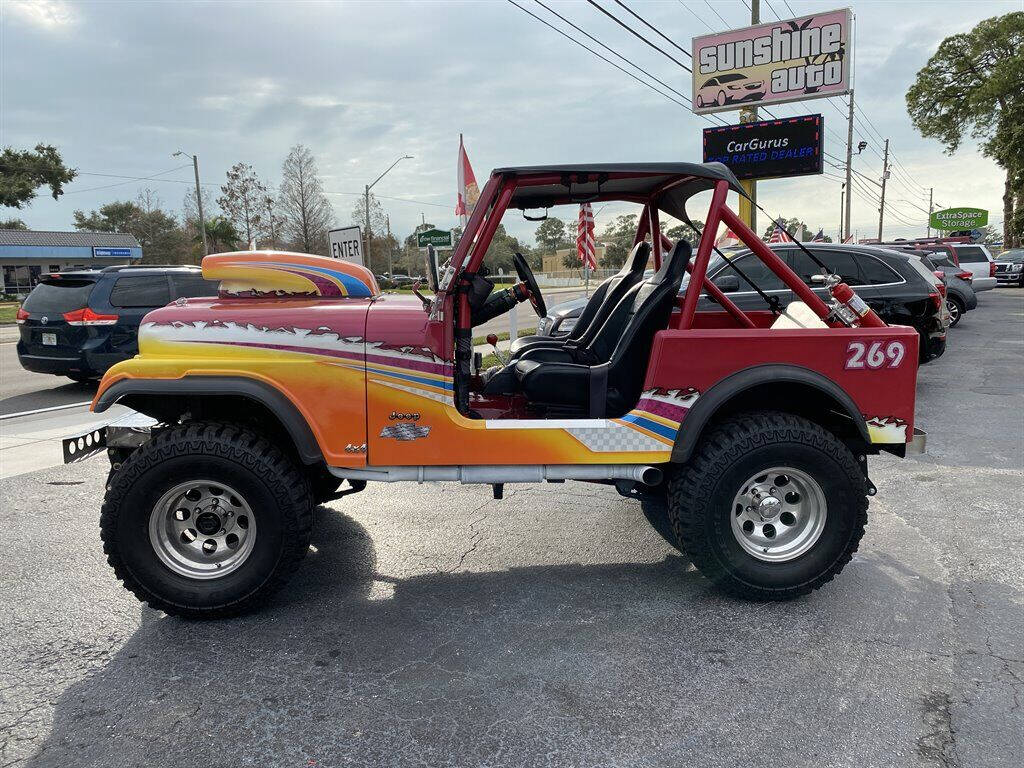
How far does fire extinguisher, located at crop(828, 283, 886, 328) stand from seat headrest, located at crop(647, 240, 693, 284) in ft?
2.42

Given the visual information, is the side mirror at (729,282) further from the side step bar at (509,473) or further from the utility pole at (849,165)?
the utility pole at (849,165)

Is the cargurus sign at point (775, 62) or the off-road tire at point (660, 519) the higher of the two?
the cargurus sign at point (775, 62)

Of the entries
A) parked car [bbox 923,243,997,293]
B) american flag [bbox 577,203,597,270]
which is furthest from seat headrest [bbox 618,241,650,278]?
parked car [bbox 923,243,997,293]

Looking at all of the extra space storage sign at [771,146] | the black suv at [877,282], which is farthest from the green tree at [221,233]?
the black suv at [877,282]

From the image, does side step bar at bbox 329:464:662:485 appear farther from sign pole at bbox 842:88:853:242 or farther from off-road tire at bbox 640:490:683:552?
sign pole at bbox 842:88:853:242

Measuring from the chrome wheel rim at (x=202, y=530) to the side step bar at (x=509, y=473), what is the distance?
50 cm

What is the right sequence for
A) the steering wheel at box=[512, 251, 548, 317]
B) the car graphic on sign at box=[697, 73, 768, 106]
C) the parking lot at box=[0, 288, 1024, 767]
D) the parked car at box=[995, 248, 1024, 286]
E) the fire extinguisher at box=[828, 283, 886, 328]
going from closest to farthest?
the parking lot at box=[0, 288, 1024, 767] < the fire extinguisher at box=[828, 283, 886, 328] < the steering wheel at box=[512, 251, 548, 317] < the car graphic on sign at box=[697, 73, 768, 106] < the parked car at box=[995, 248, 1024, 286]

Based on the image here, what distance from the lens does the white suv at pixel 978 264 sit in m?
21.8

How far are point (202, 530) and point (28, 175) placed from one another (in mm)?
41053

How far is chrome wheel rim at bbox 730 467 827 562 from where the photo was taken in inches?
135

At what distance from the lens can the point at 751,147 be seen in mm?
18297

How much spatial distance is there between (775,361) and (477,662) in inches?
76.0

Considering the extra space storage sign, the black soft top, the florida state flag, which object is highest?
the extra space storage sign

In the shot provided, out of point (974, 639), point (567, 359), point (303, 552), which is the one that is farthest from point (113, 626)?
point (974, 639)
